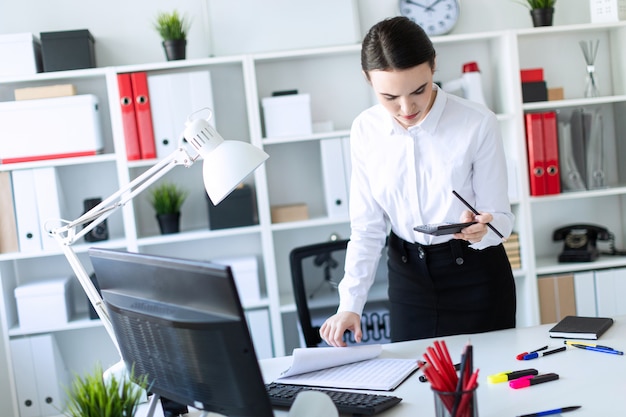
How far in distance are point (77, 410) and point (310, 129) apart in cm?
238

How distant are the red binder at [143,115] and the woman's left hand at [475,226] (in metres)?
1.84

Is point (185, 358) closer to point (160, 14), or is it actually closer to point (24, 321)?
point (24, 321)

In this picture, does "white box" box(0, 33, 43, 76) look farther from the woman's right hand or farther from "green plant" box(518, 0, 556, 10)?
"green plant" box(518, 0, 556, 10)

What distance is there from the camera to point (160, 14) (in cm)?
361

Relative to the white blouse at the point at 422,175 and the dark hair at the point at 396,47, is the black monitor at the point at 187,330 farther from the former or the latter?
the dark hair at the point at 396,47

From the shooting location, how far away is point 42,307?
341cm

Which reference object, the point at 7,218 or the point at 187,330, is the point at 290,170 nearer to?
the point at 7,218

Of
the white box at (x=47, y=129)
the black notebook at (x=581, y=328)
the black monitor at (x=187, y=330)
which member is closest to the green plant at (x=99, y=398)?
the black monitor at (x=187, y=330)

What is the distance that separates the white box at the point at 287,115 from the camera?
136 inches

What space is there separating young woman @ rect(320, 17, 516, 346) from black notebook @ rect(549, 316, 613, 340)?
303mm

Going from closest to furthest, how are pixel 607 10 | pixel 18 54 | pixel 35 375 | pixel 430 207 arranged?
pixel 430 207
pixel 18 54
pixel 35 375
pixel 607 10

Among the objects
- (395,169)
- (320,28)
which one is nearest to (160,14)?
(320,28)

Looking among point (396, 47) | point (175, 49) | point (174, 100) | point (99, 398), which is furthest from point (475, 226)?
point (175, 49)

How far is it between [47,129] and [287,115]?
3.60 feet
